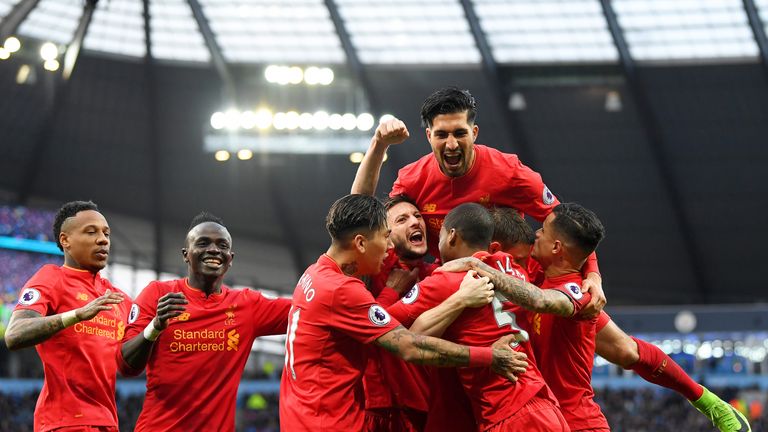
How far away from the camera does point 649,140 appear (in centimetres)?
2947

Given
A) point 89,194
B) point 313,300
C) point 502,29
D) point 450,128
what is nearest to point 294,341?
point 313,300

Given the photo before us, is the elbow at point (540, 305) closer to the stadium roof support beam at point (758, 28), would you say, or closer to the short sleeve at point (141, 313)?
the short sleeve at point (141, 313)

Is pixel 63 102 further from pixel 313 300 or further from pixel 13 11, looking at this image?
pixel 313 300

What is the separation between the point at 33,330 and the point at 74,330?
0.45 m

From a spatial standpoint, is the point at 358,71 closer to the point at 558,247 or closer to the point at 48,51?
the point at 48,51

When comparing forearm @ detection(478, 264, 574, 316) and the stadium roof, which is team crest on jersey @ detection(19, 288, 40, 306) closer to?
forearm @ detection(478, 264, 574, 316)

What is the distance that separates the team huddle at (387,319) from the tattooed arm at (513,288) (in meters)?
0.01

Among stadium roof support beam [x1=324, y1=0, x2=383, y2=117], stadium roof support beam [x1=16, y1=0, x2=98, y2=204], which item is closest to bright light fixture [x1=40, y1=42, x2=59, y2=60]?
stadium roof support beam [x1=16, y1=0, x2=98, y2=204]

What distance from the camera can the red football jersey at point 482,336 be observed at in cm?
587

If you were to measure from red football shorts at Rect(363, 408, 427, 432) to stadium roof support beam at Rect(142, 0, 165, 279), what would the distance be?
22644mm

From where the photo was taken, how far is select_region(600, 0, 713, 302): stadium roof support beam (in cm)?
2734

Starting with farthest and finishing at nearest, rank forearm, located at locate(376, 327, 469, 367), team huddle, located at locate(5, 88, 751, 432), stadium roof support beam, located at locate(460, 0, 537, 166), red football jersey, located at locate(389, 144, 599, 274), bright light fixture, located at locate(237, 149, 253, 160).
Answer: bright light fixture, located at locate(237, 149, 253, 160), stadium roof support beam, located at locate(460, 0, 537, 166), red football jersey, located at locate(389, 144, 599, 274), team huddle, located at locate(5, 88, 751, 432), forearm, located at locate(376, 327, 469, 367)

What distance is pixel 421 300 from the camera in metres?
6.00

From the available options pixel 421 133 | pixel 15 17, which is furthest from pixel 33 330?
pixel 421 133
